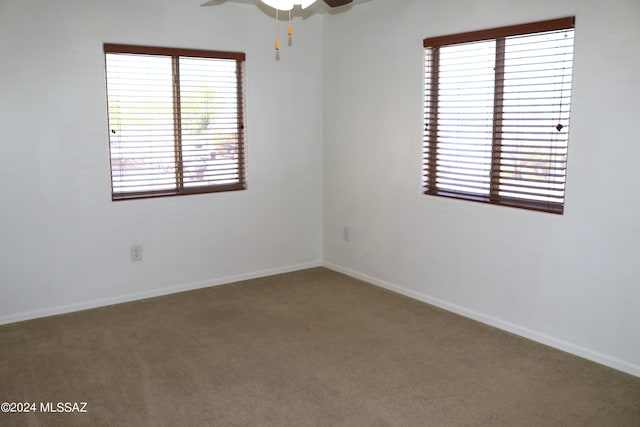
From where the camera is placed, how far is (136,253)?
466cm

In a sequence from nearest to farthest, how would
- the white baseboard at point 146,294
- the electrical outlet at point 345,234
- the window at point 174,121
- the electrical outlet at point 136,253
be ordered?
1. the white baseboard at point 146,294
2. the window at point 174,121
3. the electrical outlet at point 136,253
4. the electrical outlet at point 345,234

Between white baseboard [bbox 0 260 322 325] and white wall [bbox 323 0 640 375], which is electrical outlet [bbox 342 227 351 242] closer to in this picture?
white wall [bbox 323 0 640 375]

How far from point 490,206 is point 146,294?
2.84 m

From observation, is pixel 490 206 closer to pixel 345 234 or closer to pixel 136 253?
pixel 345 234

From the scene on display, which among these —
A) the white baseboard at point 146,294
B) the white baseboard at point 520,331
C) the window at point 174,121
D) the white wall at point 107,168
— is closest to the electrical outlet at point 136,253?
the white wall at point 107,168

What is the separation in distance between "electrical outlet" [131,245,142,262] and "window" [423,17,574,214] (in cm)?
237

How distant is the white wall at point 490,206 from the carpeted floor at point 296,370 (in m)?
0.25

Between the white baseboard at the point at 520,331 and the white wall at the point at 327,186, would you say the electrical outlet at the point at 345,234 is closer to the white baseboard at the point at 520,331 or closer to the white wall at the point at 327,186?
the white wall at the point at 327,186

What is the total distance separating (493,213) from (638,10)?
152 cm

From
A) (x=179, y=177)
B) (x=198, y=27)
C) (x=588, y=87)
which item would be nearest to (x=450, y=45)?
(x=588, y=87)

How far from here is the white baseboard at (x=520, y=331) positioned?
3.38m

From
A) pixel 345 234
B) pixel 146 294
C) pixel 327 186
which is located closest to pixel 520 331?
pixel 345 234

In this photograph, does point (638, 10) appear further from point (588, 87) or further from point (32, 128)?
point (32, 128)

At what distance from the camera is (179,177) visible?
4.87m
